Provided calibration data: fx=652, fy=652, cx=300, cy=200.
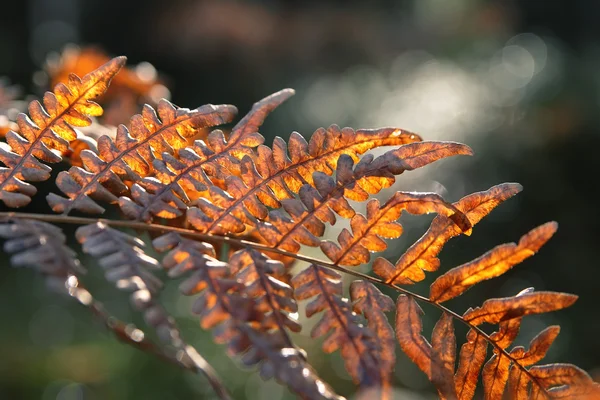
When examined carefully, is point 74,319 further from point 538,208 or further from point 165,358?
point 165,358

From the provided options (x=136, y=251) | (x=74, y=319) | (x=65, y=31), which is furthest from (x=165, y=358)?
(x=65, y=31)

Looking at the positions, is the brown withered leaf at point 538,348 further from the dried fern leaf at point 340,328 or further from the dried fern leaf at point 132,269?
the dried fern leaf at point 132,269

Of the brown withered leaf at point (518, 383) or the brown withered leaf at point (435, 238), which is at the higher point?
the brown withered leaf at point (435, 238)

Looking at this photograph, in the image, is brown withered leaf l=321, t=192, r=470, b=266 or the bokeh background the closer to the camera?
brown withered leaf l=321, t=192, r=470, b=266

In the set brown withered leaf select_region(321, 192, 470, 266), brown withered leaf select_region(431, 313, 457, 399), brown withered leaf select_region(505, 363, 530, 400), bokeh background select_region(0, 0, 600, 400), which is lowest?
bokeh background select_region(0, 0, 600, 400)

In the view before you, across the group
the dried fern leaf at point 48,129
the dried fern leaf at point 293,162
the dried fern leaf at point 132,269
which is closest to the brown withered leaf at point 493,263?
the dried fern leaf at point 293,162

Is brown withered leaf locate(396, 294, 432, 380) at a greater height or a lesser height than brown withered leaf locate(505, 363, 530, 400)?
greater

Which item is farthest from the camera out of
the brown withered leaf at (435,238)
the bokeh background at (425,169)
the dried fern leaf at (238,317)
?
the bokeh background at (425,169)

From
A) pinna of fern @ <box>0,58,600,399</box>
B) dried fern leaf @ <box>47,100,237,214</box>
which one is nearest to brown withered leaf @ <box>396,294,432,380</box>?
pinna of fern @ <box>0,58,600,399</box>

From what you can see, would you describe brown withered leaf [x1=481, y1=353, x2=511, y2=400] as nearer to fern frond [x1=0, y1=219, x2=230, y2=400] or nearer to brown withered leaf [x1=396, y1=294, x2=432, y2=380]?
brown withered leaf [x1=396, y1=294, x2=432, y2=380]
